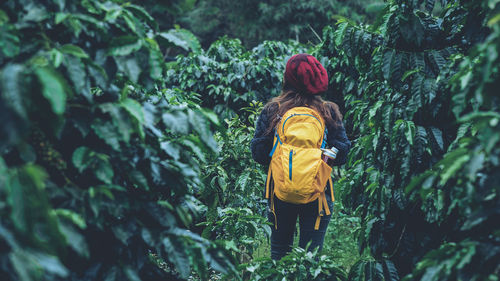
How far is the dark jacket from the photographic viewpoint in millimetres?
2893

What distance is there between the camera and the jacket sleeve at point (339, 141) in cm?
288

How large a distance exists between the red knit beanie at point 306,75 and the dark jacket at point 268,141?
8.9 inches

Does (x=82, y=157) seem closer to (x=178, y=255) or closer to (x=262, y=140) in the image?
(x=178, y=255)

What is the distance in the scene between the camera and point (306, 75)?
2785 mm

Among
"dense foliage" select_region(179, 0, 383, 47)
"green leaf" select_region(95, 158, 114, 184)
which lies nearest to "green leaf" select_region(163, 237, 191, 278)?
"green leaf" select_region(95, 158, 114, 184)

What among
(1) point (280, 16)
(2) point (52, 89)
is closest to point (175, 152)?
(2) point (52, 89)

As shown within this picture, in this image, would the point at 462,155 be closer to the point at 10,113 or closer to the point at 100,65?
the point at 100,65

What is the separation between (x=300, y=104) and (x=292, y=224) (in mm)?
823

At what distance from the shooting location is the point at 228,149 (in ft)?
11.1

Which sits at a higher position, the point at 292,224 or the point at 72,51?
the point at 72,51

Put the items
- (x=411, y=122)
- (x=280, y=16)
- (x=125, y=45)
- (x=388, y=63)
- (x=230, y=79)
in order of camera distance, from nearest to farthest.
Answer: (x=125, y=45), (x=411, y=122), (x=388, y=63), (x=230, y=79), (x=280, y=16)

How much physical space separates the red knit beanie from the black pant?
2.28 feet

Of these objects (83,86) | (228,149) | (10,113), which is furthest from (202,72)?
(10,113)

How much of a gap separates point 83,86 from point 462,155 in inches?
52.1
